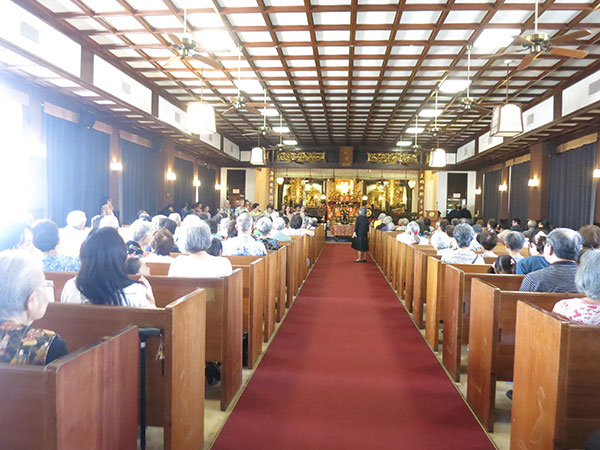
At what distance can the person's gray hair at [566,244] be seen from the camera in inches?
99.5

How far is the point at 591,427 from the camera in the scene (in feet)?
5.66

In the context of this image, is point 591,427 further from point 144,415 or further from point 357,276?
point 357,276

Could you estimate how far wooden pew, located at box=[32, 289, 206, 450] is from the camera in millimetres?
1865

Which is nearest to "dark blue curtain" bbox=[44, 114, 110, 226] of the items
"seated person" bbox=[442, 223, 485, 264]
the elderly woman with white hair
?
the elderly woman with white hair

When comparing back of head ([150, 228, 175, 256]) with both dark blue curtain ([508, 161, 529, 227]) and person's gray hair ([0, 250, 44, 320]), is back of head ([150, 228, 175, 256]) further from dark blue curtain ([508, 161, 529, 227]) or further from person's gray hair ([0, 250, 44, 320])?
dark blue curtain ([508, 161, 529, 227])

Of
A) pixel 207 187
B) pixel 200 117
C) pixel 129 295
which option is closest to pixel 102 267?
pixel 129 295

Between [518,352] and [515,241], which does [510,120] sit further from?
[518,352]

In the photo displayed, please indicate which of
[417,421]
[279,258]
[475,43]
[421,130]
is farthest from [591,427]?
[421,130]

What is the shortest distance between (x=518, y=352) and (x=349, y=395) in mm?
1250

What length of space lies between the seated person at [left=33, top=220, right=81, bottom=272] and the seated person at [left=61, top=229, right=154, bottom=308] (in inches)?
50.3

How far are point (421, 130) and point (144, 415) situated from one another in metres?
13.3

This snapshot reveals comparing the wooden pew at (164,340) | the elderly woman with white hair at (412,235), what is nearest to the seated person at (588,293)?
the wooden pew at (164,340)

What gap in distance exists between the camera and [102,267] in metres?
2.00

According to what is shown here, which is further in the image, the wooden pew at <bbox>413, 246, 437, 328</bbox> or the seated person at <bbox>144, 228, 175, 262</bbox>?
the wooden pew at <bbox>413, 246, 437, 328</bbox>
